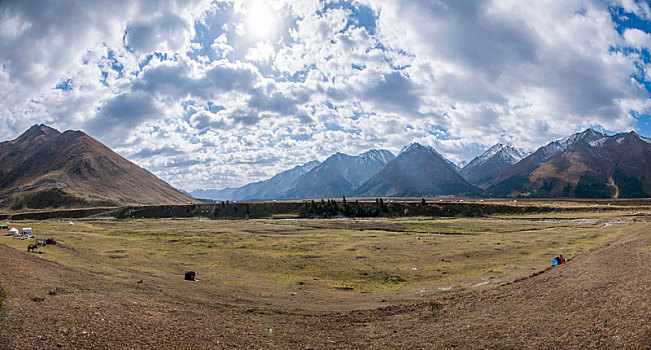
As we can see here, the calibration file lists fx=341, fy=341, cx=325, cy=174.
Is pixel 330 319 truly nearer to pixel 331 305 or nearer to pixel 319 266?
pixel 331 305

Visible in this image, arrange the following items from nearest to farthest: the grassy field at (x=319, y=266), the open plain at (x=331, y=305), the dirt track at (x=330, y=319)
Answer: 1. the dirt track at (x=330, y=319)
2. the open plain at (x=331, y=305)
3. the grassy field at (x=319, y=266)

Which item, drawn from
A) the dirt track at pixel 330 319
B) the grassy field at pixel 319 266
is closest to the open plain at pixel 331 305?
the dirt track at pixel 330 319

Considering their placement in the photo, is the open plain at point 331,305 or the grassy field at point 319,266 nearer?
the open plain at point 331,305

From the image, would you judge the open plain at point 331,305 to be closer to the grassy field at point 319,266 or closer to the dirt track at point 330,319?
the dirt track at point 330,319

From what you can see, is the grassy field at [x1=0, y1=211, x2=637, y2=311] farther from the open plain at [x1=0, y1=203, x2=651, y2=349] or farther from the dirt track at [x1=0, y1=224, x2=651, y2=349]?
the dirt track at [x1=0, y1=224, x2=651, y2=349]

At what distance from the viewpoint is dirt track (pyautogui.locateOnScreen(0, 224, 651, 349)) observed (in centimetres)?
1903

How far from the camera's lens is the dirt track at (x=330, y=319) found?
1903 cm

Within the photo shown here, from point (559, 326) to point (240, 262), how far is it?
48103mm

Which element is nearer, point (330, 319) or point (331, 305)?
point (330, 319)

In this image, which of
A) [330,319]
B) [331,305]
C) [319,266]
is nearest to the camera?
[330,319]

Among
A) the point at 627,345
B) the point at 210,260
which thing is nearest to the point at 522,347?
the point at 627,345

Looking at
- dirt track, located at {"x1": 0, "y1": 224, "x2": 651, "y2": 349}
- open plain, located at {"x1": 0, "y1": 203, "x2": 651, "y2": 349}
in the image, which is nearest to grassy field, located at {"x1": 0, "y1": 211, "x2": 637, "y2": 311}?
open plain, located at {"x1": 0, "y1": 203, "x2": 651, "y2": 349}

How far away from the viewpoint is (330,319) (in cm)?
2756

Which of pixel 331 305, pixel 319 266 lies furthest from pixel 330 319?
pixel 319 266
